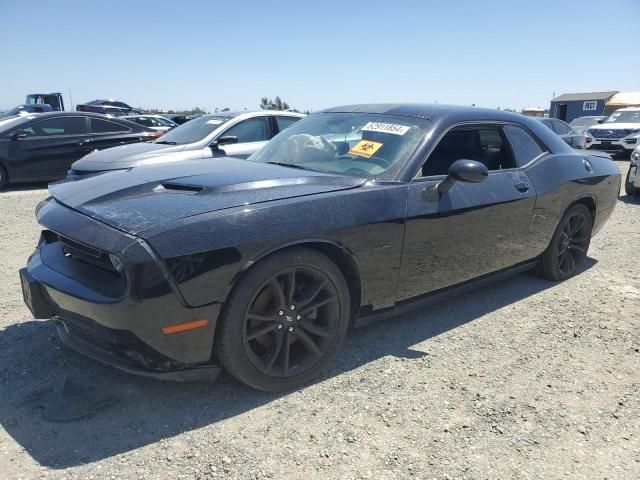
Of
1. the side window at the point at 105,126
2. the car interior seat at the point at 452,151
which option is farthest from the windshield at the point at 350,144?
the side window at the point at 105,126

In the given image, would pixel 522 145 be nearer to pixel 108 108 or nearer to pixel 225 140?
pixel 225 140

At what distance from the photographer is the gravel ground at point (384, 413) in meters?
2.14

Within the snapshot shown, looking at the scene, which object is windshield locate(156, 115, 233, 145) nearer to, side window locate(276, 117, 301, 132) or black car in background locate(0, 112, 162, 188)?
side window locate(276, 117, 301, 132)

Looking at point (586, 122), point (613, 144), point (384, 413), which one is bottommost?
point (384, 413)

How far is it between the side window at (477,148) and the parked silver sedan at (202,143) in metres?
3.18

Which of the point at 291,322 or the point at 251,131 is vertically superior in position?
the point at 251,131

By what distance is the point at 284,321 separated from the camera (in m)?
2.60

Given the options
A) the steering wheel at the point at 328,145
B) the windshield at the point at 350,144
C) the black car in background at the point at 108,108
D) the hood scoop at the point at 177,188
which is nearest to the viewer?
the hood scoop at the point at 177,188

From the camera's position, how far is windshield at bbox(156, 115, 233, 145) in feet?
23.0

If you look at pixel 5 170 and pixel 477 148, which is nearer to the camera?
pixel 477 148

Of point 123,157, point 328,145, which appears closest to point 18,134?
point 123,157

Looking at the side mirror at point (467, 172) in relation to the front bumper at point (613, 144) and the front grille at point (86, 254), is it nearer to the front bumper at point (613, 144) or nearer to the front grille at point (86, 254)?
the front grille at point (86, 254)

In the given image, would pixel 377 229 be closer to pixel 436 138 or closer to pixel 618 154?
pixel 436 138

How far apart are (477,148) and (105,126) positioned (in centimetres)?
772
